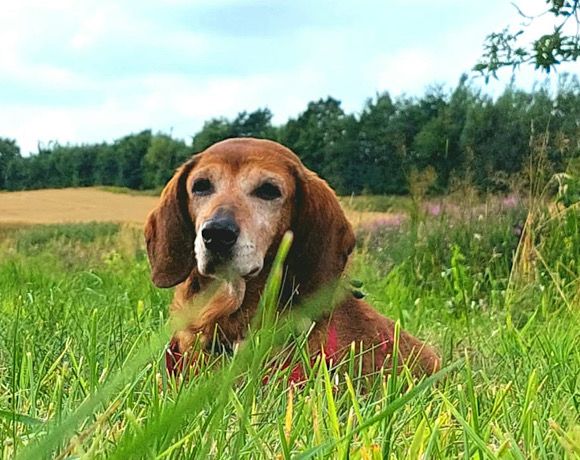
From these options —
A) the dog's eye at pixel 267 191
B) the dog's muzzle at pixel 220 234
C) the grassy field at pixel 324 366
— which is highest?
the dog's eye at pixel 267 191

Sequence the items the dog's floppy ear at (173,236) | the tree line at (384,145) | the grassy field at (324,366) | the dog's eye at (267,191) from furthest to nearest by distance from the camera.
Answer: the tree line at (384,145) → the dog's floppy ear at (173,236) → the dog's eye at (267,191) → the grassy field at (324,366)

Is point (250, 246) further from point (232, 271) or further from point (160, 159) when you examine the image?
point (160, 159)

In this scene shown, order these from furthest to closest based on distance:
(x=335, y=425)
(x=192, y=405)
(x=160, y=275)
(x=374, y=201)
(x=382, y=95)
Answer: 1. (x=382, y=95)
2. (x=374, y=201)
3. (x=160, y=275)
4. (x=335, y=425)
5. (x=192, y=405)

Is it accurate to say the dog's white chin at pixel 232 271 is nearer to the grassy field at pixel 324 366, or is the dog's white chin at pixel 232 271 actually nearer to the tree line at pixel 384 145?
the grassy field at pixel 324 366

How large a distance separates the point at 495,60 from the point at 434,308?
74.7 inches

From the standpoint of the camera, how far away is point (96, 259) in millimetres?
7410

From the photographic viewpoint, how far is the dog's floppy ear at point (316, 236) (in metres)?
2.72

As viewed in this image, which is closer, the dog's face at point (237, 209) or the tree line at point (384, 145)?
the dog's face at point (237, 209)

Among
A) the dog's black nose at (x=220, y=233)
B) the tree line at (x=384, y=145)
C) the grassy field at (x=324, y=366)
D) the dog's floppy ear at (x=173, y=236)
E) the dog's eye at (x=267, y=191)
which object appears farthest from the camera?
the tree line at (x=384, y=145)

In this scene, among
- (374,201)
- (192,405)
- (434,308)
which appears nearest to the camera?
(192,405)

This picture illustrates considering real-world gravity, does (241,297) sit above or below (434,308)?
above

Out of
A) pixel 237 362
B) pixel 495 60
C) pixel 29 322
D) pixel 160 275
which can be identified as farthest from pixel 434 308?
pixel 237 362

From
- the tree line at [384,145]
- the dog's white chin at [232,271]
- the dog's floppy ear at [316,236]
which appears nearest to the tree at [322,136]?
the tree line at [384,145]

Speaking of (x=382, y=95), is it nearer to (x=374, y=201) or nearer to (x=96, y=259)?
(x=374, y=201)
